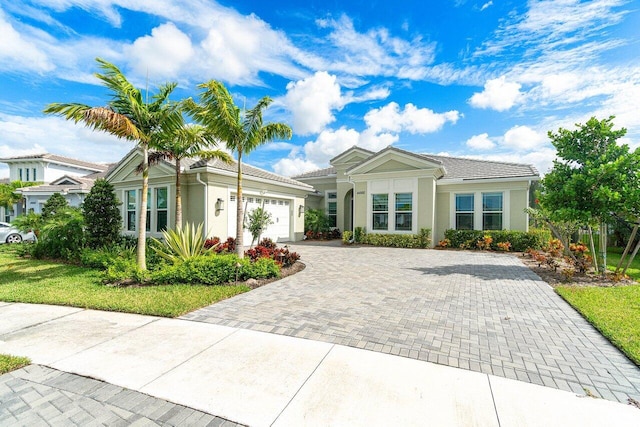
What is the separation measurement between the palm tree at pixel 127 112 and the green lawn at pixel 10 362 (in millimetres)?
4507

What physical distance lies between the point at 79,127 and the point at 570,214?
14.4 m

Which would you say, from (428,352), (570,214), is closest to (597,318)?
(428,352)

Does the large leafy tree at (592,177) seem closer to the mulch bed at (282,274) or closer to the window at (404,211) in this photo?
the window at (404,211)

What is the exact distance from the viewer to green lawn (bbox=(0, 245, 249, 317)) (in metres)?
5.71

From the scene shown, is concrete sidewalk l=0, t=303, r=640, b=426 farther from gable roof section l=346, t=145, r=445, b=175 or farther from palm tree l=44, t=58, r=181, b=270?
gable roof section l=346, t=145, r=445, b=175

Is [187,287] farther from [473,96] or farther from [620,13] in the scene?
[473,96]

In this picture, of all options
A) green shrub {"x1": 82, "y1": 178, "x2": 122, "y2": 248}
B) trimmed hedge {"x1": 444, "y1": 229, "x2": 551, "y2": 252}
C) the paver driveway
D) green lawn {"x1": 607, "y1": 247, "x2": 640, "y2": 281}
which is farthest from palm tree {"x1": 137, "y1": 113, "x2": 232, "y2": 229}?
green lawn {"x1": 607, "y1": 247, "x2": 640, "y2": 281}

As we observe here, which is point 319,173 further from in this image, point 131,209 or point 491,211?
point 131,209

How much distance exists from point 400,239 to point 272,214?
306 inches

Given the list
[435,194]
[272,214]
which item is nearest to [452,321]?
[435,194]

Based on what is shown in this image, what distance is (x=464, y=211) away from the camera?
16.1 m

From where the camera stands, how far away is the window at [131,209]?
1614 cm

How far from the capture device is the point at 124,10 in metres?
8.81

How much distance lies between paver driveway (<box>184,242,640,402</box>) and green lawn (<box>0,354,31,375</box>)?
2135 mm
